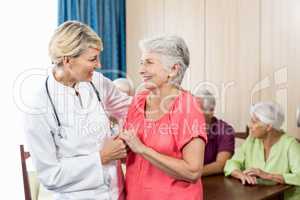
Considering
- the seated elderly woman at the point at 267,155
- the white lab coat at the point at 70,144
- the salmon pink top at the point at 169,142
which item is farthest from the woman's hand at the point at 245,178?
the white lab coat at the point at 70,144

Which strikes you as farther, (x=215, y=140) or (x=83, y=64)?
(x=215, y=140)

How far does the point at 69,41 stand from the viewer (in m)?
1.46

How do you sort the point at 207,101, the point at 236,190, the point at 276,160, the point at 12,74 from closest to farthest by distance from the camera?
the point at 236,190, the point at 276,160, the point at 207,101, the point at 12,74

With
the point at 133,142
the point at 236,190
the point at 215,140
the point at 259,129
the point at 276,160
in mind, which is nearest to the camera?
the point at 133,142

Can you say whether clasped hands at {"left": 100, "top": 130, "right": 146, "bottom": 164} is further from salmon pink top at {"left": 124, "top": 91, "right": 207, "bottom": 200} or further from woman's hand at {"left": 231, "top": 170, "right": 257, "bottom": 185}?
woman's hand at {"left": 231, "top": 170, "right": 257, "bottom": 185}

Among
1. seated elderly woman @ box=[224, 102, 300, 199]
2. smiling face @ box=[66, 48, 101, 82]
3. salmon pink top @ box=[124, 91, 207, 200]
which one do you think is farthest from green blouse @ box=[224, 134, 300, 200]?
smiling face @ box=[66, 48, 101, 82]

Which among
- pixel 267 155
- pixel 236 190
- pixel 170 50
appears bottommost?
pixel 236 190

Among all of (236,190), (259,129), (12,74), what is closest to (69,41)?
(236,190)

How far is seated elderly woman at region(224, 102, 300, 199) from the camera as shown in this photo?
2.27 meters

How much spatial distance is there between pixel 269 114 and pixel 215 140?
0.46 metres

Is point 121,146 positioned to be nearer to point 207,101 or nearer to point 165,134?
point 165,134

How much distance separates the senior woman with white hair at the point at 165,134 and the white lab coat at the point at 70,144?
0.11 m

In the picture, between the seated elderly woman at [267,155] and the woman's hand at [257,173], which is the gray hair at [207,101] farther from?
the woman's hand at [257,173]

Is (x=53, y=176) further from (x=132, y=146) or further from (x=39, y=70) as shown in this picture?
(x=39, y=70)
